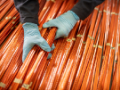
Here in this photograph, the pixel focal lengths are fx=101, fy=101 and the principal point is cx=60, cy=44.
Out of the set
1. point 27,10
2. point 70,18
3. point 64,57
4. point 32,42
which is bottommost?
point 64,57

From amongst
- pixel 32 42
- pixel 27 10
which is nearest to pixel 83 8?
pixel 27 10

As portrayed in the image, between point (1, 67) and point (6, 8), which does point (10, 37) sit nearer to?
point (1, 67)

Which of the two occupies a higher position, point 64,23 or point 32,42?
point 32,42

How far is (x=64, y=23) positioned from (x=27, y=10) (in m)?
0.44

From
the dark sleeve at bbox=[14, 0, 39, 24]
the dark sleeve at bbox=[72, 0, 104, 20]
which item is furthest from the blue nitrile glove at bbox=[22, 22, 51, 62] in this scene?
the dark sleeve at bbox=[72, 0, 104, 20]

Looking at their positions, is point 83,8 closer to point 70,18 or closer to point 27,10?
point 70,18

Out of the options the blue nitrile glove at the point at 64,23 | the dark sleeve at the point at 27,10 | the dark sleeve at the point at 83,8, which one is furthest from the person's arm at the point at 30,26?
the dark sleeve at the point at 83,8

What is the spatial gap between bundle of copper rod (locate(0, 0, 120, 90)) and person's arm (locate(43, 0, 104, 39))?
64mm

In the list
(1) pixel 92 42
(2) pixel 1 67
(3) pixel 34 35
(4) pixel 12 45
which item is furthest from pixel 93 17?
(2) pixel 1 67

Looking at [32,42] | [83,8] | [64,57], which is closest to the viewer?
[32,42]

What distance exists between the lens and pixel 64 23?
1155mm

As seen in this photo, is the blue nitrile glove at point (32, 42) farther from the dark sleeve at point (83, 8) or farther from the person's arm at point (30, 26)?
the dark sleeve at point (83, 8)

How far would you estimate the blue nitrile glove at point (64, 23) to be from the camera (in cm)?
109

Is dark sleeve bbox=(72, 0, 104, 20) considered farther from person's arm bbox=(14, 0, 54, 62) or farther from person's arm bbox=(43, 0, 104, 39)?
person's arm bbox=(14, 0, 54, 62)
